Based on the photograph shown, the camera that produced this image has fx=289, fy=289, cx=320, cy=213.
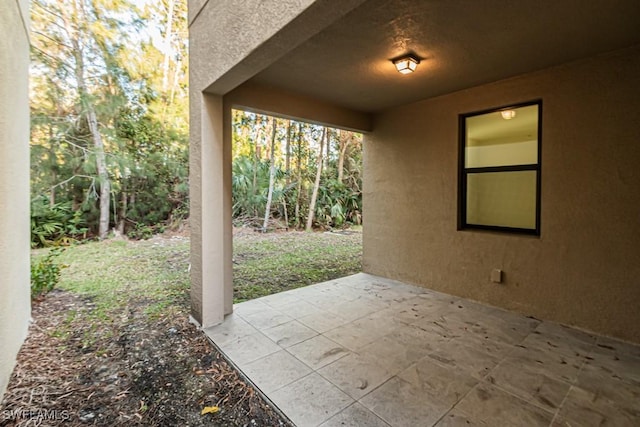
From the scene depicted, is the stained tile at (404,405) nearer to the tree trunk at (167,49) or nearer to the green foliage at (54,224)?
the green foliage at (54,224)

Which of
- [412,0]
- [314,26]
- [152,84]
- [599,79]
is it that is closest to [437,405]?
[314,26]

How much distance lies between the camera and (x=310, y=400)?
1.93 meters

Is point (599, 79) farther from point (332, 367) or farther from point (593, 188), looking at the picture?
point (332, 367)

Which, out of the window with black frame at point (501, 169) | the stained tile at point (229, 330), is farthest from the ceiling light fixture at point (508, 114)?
the stained tile at point (229, 330)

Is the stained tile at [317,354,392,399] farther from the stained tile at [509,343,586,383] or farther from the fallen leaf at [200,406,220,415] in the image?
the stained tile at [509,343,586,383]

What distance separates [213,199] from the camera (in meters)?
2.94

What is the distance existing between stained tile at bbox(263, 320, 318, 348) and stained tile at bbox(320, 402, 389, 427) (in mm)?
928

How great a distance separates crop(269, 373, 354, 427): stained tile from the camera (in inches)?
70.1

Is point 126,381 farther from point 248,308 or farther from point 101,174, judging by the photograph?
point 101,174

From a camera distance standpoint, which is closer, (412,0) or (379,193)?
(412,0)

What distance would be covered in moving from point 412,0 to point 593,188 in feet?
8.23

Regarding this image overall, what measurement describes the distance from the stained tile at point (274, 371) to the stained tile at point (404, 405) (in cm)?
56

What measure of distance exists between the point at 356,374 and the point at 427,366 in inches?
23.2

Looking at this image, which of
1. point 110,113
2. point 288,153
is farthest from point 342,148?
point 110,113
